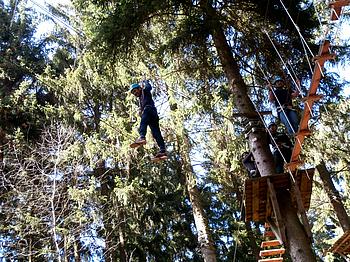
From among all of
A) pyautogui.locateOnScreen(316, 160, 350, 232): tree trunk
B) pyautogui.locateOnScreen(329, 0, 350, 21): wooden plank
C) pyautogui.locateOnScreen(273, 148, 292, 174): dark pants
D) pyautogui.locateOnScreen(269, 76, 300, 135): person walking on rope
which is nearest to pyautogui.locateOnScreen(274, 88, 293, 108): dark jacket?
pyautogui.locateOnScreen(269, 76, 300, 135): person walking on rope

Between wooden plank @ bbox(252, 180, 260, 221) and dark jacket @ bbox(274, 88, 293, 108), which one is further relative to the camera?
dark jacket @ bbox(274, 88, 293, 108)

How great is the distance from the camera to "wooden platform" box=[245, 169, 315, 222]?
5.56 m

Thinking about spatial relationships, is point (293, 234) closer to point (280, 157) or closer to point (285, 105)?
point (280, 157)

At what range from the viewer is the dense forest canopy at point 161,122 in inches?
277

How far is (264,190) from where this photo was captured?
5715 millimetres

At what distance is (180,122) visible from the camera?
33.8ft

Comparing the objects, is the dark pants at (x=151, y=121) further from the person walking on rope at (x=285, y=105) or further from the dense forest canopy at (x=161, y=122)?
the person walking on rope at (x=285, y=105)

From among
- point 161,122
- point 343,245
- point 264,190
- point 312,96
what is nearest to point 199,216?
point 161,122

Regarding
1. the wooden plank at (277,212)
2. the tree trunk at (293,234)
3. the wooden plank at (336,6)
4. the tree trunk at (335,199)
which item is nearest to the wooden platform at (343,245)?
the tree trunk at (335,199)

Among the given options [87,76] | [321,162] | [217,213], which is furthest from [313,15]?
[217,213]

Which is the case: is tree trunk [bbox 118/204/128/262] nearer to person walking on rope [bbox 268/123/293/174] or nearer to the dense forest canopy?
the dense forest canopy

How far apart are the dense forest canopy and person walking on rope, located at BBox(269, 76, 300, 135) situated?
0.30 m

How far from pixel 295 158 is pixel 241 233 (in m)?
7.46

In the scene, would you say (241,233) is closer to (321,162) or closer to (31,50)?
(321,162)
